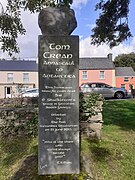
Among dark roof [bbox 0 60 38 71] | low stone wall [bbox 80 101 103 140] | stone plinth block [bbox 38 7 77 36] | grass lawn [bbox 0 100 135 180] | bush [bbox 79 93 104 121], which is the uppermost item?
dark roof [bbox 0 60 38 71]

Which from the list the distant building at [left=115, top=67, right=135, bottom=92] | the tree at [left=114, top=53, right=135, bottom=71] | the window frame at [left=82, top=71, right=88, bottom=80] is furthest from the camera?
the tree at [left=114, top=53, right=135, bottom=71]

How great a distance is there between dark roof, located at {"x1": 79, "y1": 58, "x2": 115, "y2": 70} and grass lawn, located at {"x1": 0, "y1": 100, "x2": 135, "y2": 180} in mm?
38790

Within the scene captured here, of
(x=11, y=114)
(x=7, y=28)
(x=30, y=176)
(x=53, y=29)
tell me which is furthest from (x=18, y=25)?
(x=30, y=176)

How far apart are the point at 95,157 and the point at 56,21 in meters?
2.66

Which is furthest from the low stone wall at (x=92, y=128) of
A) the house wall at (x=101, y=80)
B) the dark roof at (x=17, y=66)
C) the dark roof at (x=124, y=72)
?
the dark roof at (x=124, y=72)

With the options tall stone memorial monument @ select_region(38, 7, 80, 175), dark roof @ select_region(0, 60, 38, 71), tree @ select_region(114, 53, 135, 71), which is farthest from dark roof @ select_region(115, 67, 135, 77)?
tall stone memorial monument @ select_region(38, 7, 80, 175)

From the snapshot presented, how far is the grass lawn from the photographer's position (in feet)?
15.6

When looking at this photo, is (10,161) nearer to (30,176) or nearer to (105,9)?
(30,176)

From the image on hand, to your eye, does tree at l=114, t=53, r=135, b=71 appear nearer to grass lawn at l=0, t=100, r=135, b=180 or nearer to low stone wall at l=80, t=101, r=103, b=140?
grass lawn at l=0, t=100, r=135, b=180

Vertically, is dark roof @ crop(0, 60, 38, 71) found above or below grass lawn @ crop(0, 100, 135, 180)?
above

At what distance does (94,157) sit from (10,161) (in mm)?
1604

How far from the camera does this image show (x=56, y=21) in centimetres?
430

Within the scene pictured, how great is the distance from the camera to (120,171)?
16.2 feet

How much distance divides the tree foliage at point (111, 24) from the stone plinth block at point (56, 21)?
6.46 meters
